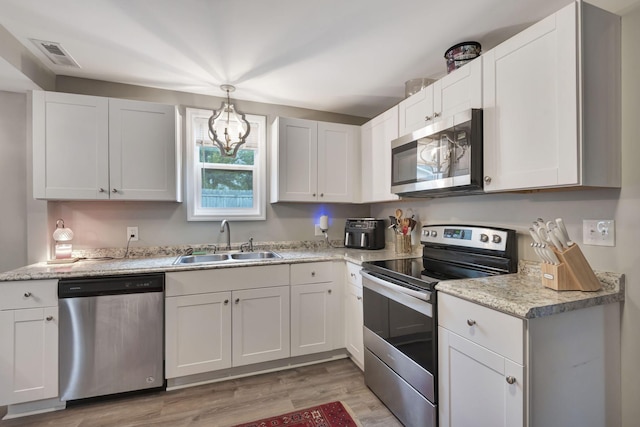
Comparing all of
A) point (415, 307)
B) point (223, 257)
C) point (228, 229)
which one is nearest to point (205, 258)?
point (223, 257)

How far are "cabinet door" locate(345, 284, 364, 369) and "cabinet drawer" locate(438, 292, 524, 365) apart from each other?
0.88 m

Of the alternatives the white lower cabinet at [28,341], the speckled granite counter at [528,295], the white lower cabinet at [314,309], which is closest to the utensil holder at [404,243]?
the white lower cabinet at [314,309]

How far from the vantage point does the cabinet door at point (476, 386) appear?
1097 mm

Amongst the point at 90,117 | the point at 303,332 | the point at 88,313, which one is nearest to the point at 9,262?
the point at 88,313

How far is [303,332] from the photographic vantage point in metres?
2.34

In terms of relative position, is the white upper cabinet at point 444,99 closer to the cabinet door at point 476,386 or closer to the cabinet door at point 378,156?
the cabinet door at point 378,156

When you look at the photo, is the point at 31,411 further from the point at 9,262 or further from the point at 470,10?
the point at 470,10

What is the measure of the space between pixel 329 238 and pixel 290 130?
3.96 ft

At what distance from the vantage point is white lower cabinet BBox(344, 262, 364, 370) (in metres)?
2.22

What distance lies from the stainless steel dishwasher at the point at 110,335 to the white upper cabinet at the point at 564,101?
231 cm

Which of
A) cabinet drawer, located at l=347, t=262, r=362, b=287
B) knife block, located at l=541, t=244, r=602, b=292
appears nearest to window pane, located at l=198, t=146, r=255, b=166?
cabinet drawer, located at l=347, t=262, r=362, b=287

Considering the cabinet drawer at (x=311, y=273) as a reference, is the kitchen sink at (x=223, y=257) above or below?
above

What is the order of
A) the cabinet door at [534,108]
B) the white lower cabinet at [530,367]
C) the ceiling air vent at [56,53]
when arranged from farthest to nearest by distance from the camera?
the ceiling air vent at [56,53], the cabinet door at [534,108], the white lower cabinet at [530,367]

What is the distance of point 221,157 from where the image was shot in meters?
2.81
